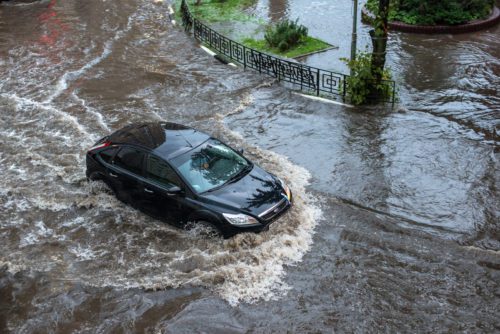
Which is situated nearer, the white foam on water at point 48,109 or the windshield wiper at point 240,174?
the windshield wiper at point 240,174

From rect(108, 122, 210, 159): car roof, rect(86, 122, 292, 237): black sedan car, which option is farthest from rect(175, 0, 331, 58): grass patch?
rect(86, 122, 292, 237): black sedan car

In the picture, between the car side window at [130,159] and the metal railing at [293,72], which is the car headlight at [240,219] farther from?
the metal railing at [293,72]

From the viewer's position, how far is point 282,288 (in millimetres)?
7898

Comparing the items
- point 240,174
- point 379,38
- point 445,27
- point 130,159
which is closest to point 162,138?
point 130,159

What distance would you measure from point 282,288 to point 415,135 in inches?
244

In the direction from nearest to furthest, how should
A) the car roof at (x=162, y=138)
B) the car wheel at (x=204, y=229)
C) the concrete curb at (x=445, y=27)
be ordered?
the car wheel at (x=204, y=229), the car roof at (x=162, y=138), the concrete curb at (x=445, y=27)

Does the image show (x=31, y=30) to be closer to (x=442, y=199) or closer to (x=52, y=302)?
(x=52, y=302)

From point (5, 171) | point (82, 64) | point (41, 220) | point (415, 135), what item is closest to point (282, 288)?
point (41, 220)

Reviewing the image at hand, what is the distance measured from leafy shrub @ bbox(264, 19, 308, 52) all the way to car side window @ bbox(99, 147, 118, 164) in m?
9.95

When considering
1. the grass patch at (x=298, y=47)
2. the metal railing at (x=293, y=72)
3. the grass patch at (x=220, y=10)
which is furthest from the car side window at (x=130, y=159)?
the grass patch at (x=220, y=10)

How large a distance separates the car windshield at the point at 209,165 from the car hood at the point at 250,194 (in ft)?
0.59

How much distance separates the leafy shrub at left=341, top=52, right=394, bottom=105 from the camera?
1400 centimetres

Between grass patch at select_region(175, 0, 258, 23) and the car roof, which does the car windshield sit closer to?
the car roof

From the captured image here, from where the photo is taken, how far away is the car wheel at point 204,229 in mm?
8641
